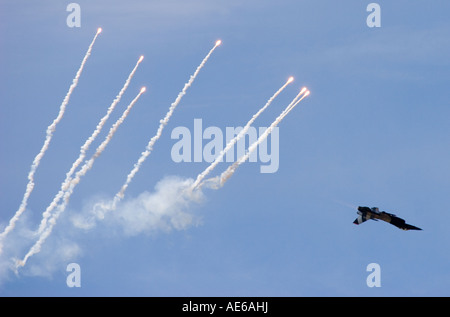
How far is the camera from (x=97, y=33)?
198 meters

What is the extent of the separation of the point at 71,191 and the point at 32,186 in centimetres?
556

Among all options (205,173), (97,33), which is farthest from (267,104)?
(97,33)
